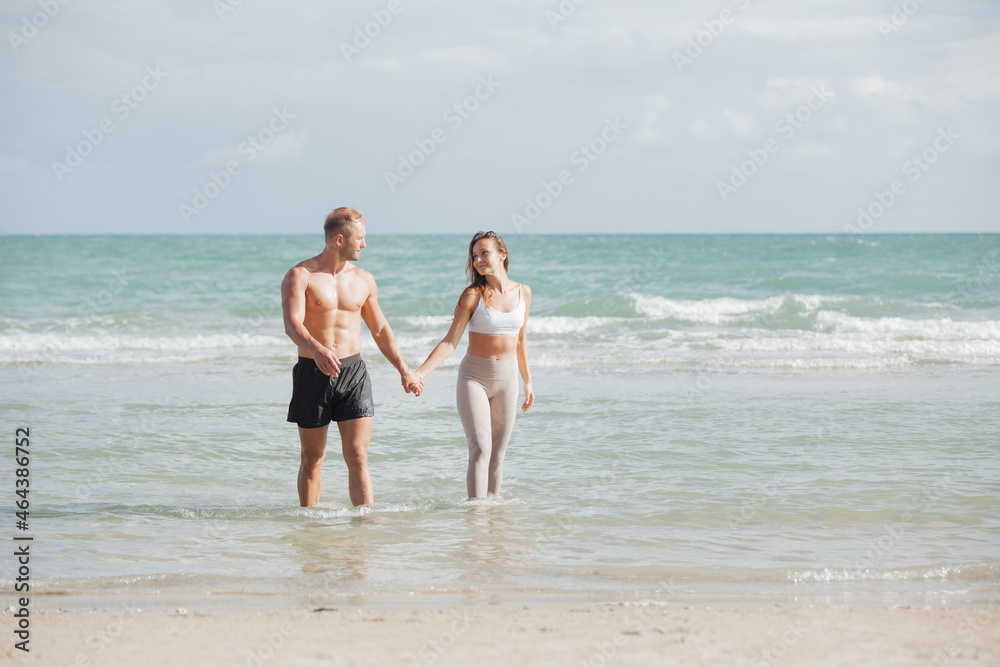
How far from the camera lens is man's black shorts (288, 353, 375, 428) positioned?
210 inches

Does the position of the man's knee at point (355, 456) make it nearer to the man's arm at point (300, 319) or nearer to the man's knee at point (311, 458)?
the man's knee at point (311, 458)

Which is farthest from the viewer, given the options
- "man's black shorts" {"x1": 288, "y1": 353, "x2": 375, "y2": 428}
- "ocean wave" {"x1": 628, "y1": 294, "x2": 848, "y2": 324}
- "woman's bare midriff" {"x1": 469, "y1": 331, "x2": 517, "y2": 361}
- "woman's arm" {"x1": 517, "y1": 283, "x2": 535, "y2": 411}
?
"ocean wave" {"x1": 628, "y1": 294, "x2": 848, "y2": 324}

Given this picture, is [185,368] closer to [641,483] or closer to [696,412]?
[696,412]

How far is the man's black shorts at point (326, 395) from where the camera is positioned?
5344 millimetres

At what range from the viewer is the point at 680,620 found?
377 cm

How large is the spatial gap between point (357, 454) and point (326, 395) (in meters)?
0.45

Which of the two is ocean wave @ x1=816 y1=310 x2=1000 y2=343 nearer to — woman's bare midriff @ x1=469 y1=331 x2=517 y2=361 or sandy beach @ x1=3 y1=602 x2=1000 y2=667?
woman's bare midriff @ x1=469 y1=331 x2=517 y2=361

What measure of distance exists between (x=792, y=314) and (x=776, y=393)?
10319mm

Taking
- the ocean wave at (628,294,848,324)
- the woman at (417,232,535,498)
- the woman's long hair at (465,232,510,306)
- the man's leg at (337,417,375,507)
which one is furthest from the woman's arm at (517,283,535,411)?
the ocean wave at (628,294,848,324)

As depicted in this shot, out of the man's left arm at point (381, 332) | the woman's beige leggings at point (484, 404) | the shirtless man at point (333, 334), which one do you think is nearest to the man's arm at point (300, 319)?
the shirtless man at point (333, 334)

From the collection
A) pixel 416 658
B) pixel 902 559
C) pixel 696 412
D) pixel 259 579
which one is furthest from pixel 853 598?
pixel 696 412

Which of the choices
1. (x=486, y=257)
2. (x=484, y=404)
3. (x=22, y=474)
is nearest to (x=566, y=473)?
(x=484, y=404)

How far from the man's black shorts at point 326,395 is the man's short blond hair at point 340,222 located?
0.76 metres

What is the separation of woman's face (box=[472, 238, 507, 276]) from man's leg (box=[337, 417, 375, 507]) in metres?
1.17
